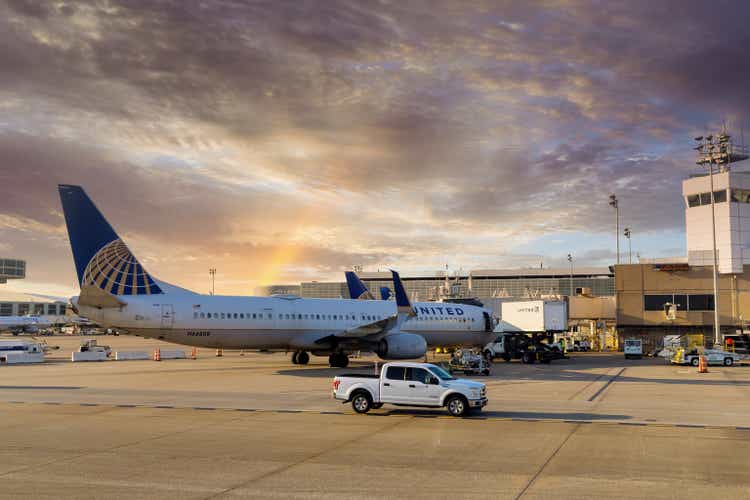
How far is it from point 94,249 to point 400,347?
59.2 feet

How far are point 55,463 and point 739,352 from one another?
58438 millimetres

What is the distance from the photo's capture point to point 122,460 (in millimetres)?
14031

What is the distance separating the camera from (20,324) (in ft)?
381

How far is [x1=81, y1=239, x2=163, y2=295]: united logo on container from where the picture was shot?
34.4 metres

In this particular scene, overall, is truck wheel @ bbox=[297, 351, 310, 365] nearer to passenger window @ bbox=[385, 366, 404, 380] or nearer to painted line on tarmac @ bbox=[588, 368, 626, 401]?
painted line on tarmac @ bbox=[588, 368, 626, 401]

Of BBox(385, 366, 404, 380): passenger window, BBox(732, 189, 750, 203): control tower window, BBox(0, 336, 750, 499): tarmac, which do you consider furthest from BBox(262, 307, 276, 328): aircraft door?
BBox(732, 189, 750, 203): control tower window

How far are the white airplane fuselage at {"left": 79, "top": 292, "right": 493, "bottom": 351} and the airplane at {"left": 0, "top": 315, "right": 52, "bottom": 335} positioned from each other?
90.2 meters

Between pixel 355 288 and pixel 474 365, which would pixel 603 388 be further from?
pixel 355 288

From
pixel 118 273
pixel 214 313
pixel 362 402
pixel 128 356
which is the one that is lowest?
pixel 128 356

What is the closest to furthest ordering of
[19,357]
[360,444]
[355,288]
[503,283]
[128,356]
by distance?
[360,444] < [19,357] < [128,356] < [355,288] < [503,283]

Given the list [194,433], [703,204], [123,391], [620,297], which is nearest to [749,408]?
[194,433]

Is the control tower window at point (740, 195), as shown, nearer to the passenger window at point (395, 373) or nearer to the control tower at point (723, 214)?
the control tower at point (723, 214)

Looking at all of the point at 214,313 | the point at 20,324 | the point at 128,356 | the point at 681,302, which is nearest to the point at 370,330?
the point at 214,313

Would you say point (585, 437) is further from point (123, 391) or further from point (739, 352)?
point (739, 352)
